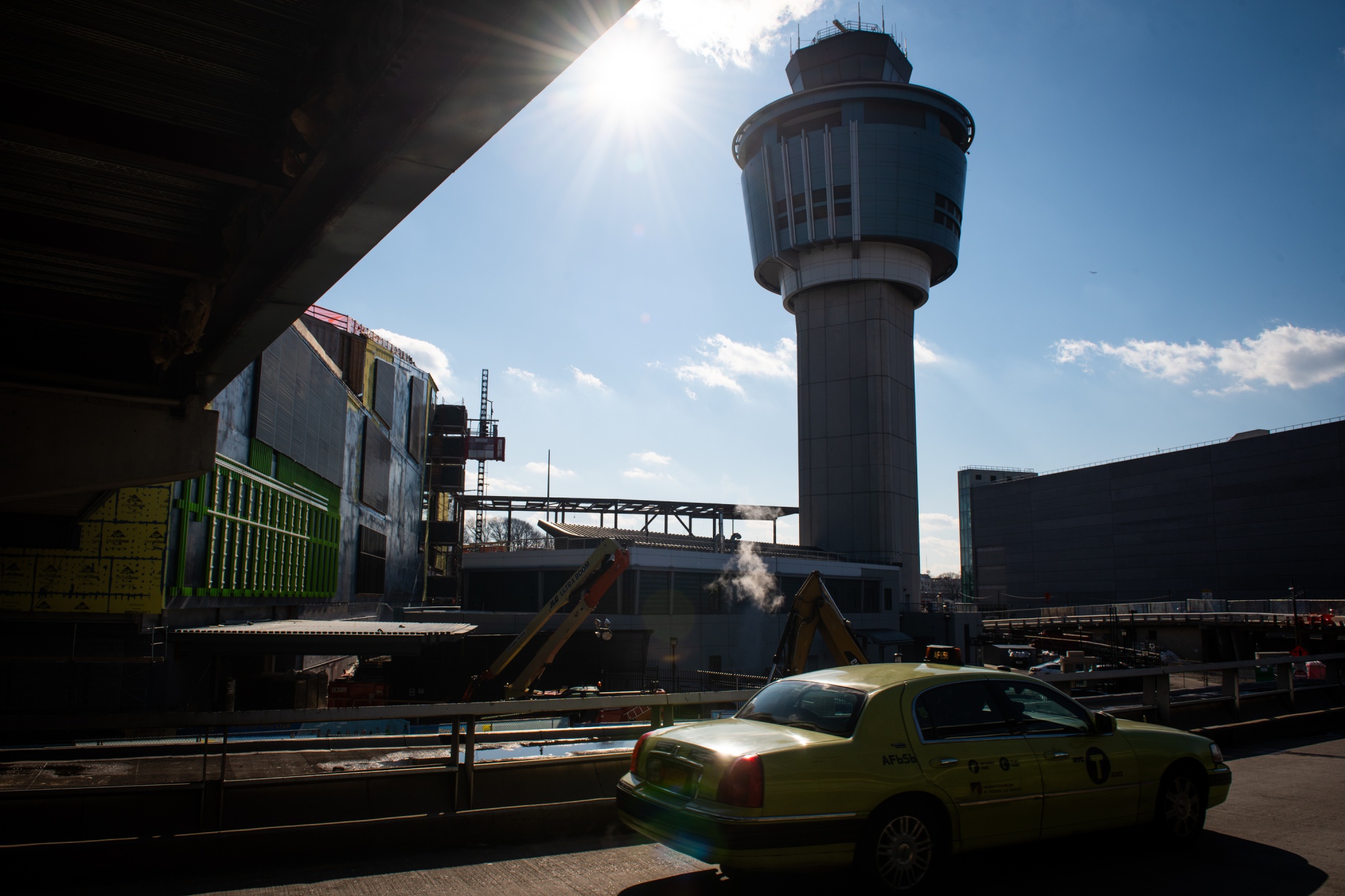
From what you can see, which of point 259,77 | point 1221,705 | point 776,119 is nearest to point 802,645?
point 1221,705

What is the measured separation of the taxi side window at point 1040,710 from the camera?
6488 millimetres

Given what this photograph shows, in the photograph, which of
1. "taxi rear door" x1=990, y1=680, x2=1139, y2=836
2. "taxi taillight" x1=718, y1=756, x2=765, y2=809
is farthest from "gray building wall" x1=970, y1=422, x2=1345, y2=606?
"taxi taillight" x1=718, y1=756, x2=765, y2=809

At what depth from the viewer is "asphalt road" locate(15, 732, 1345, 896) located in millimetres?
5707

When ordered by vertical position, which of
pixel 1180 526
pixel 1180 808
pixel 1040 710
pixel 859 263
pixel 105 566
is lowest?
pixel 1180 808

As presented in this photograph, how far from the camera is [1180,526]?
3590 inches

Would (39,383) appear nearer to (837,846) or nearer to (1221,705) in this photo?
(837,846)

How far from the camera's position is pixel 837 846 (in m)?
5.38

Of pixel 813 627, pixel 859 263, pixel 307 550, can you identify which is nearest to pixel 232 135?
pixel 813 627

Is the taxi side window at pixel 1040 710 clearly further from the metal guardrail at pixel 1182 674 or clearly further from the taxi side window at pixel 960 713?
the metal guardrail at pixel 1182 674

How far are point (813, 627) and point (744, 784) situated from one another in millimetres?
15679

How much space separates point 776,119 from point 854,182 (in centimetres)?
907

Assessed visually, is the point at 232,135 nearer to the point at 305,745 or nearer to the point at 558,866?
the point at 305,745

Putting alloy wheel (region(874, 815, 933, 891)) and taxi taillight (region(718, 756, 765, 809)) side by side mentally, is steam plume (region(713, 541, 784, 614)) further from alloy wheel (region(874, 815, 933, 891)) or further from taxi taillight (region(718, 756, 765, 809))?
taxi taillight (region(718, 756, 765, 809))

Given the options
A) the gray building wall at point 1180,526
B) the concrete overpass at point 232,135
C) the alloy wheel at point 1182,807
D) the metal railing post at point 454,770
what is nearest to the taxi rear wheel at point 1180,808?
the alloy wheel at point 1182,807
